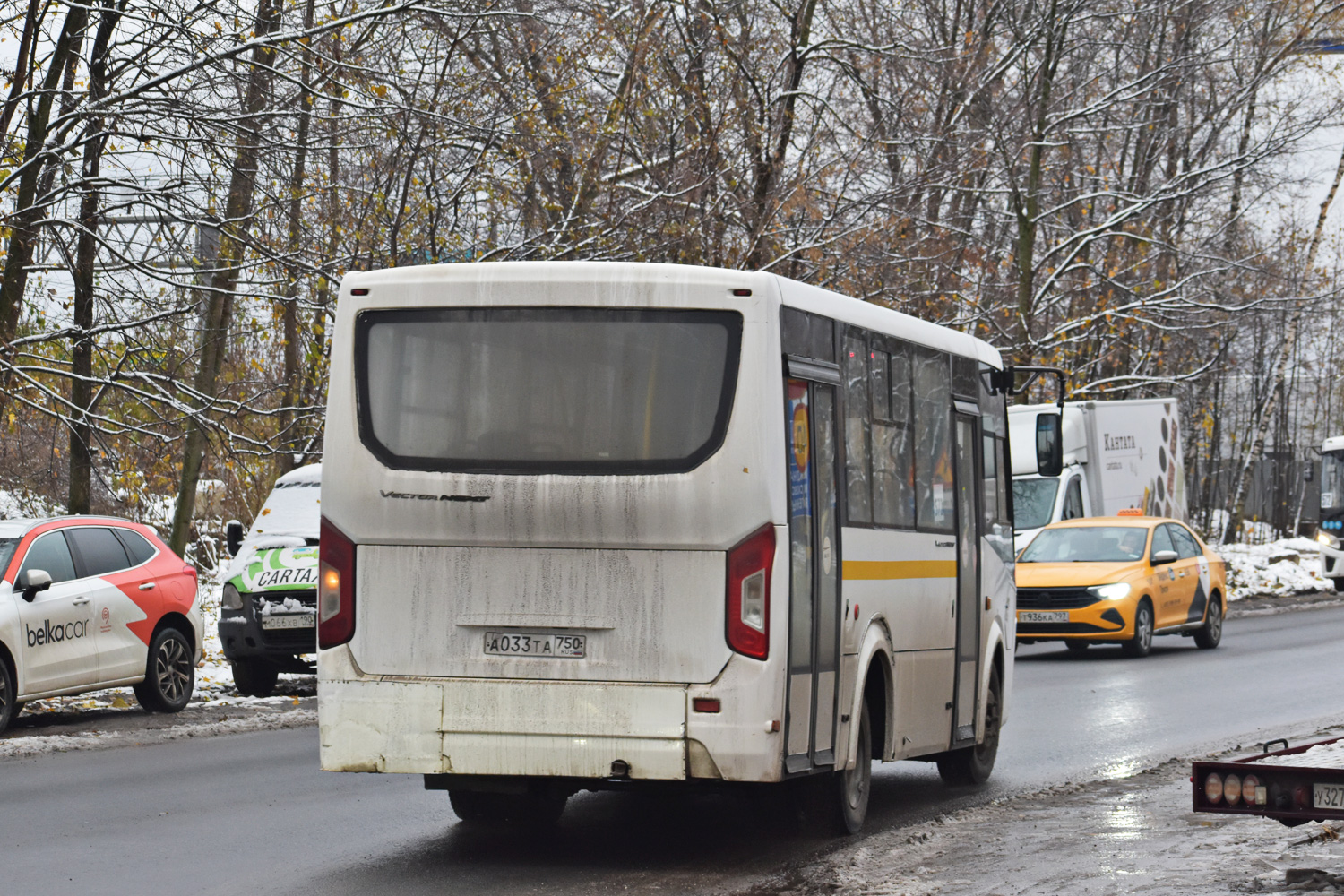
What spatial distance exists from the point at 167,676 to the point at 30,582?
201 centimetres

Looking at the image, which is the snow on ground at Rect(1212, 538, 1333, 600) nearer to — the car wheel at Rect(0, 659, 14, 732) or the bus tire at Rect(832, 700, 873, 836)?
the car wheel at Rect(0, 659, 14, 732)

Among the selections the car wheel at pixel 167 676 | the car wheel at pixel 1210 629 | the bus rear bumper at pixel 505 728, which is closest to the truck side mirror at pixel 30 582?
the car wheel at pixel 167 676

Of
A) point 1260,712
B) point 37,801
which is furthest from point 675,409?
point 1260,712

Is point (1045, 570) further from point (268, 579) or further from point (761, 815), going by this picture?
point (761, 815)

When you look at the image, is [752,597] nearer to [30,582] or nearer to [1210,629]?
[30,582]

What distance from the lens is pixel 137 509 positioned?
23234 millimetres

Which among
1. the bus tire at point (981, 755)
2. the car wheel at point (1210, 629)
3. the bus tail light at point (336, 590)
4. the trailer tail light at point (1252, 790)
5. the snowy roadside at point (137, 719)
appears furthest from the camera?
the car wheel at point (1210, 629)

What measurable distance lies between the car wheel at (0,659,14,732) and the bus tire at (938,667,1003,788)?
23.1 feet

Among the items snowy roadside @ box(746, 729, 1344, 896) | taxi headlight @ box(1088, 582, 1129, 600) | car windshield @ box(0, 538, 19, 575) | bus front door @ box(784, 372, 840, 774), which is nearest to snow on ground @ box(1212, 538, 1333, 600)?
taxi headlight @ box(1088, 582, 1129, 600)

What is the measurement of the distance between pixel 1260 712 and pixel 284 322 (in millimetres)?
12400

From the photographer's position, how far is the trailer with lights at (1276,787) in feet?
22.0

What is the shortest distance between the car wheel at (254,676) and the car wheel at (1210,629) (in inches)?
468

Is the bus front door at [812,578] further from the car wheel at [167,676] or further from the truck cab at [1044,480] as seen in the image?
the truck cab at [1044,480]

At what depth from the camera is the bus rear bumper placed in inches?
312
